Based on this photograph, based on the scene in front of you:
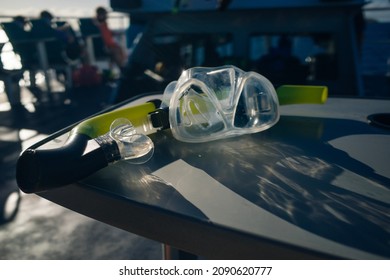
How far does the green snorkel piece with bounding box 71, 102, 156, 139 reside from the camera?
26.9 inches

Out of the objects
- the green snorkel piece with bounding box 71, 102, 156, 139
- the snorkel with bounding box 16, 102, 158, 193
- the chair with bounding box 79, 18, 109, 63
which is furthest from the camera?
the chair with bounding box 79, 18, 109, 63

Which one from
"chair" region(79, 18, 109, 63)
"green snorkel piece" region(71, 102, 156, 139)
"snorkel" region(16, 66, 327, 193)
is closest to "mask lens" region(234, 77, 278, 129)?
"snorkel" region(16, 66, 327, 193)

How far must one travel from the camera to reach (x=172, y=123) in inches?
30.0

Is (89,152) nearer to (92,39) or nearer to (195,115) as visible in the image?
(195,115)

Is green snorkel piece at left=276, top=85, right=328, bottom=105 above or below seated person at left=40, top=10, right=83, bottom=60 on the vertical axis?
below

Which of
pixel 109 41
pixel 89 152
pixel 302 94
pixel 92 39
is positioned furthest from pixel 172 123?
pixel 92 39

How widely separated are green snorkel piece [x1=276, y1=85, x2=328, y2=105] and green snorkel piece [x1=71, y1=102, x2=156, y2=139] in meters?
→ 0.40

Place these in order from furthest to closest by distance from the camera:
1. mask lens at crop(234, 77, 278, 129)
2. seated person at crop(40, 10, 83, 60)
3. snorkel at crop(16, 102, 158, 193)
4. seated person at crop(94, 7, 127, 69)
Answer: seated person at crop(94, 7, 127, 69), seated person at crop(40, 10, 83, 60), mask lens at crop(234, 77, 278, 129), snorkel at crop(16, 102, 158, 193)

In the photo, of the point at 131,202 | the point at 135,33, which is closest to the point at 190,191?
the point at 131,202

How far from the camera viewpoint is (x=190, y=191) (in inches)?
21.3

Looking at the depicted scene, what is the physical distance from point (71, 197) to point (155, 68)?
2.18 metres

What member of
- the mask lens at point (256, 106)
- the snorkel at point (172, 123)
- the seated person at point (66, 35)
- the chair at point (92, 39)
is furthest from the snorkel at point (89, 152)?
the chair at point (92, 39)

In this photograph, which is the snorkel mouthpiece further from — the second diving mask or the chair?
the chair

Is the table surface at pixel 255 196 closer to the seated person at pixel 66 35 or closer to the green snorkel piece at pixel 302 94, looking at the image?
the green snorkel piece at pixel 302 94
